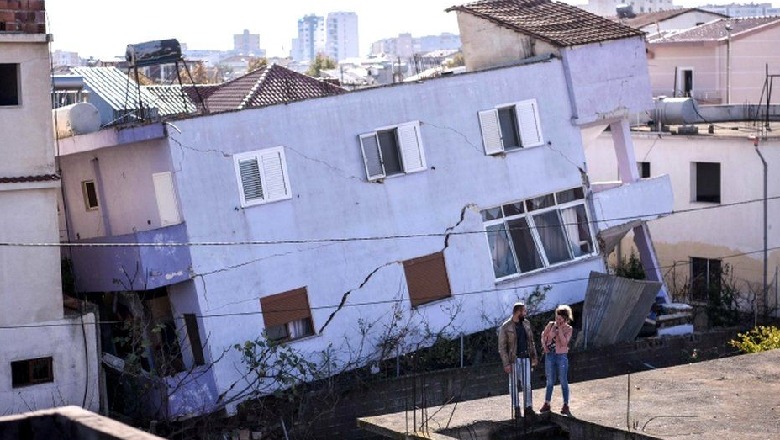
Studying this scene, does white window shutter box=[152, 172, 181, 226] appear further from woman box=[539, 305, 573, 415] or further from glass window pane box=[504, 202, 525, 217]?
woman box=[539, 305, 573, 415]

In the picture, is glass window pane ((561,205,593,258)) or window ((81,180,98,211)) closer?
window ((81,180,98,211))

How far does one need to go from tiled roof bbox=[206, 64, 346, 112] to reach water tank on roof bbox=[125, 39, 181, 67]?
8228mm

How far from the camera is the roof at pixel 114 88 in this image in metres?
27.8

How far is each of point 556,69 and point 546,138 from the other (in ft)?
4.17

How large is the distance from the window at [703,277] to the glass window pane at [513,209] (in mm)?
6599

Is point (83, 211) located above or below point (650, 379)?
above

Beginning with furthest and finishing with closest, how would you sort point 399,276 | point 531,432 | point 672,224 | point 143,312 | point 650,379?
point 672,224 → point 399,276 → point 143,312 → point 650,379 → point 531,432

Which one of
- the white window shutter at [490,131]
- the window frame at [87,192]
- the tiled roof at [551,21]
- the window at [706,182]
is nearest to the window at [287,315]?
the window frame at [87,192]

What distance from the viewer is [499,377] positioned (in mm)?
23391

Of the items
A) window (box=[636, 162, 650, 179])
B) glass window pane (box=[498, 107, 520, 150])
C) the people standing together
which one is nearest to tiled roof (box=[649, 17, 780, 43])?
window (box=[636, 162, 650, 179])

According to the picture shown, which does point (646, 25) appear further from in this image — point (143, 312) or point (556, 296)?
point (143, 312)

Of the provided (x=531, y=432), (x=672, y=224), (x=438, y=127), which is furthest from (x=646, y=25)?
(x=531, y=432)

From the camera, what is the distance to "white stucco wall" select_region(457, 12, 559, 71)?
26953mm

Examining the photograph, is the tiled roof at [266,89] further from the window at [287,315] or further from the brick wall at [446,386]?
the brick wall at [446,386]
